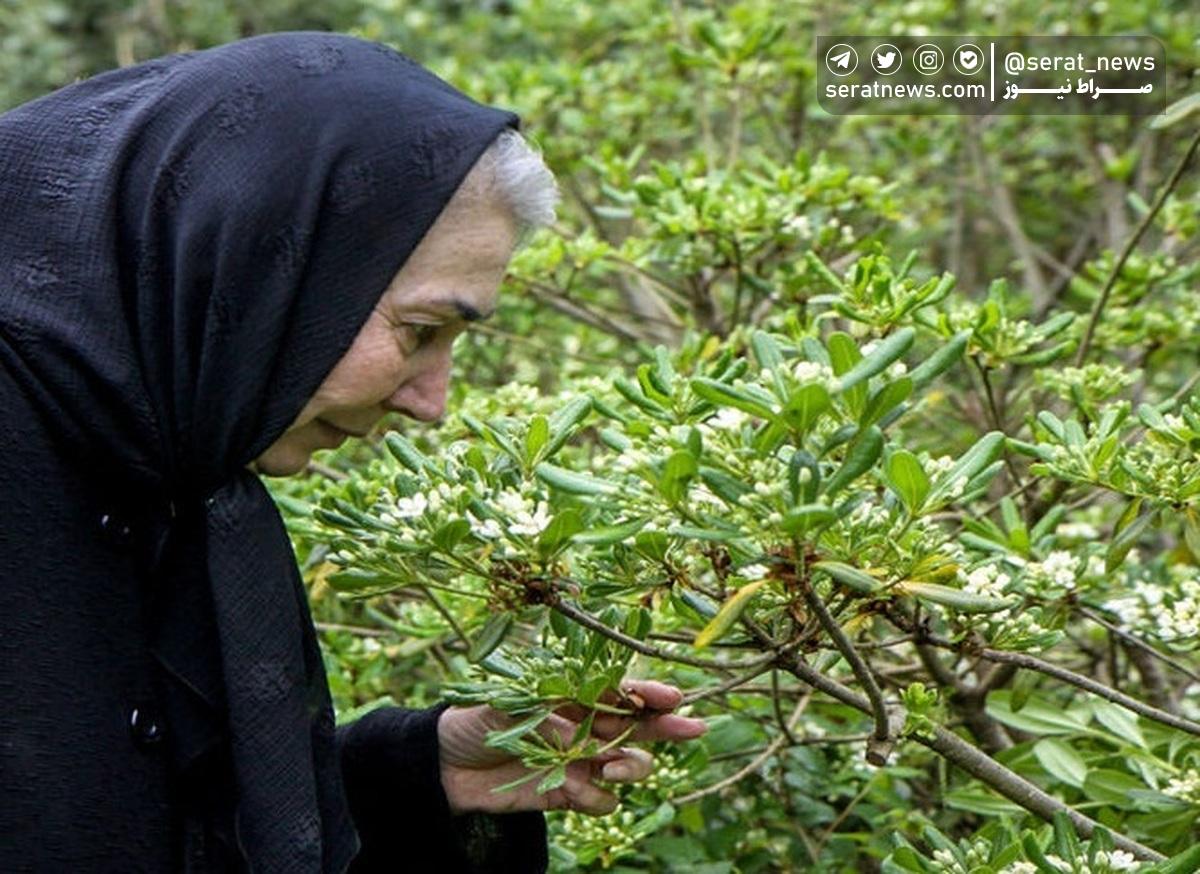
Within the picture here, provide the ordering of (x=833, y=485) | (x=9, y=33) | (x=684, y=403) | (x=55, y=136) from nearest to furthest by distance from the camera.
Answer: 1. (x=833, y=485)
2. (x=684, y=403)
3. (x=55, y=136)
4. (x=9, y=33)

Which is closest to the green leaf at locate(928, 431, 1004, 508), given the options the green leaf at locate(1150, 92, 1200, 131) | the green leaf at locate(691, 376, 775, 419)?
the green leaf at locate(691, 376, 775, 419)

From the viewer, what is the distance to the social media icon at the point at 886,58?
4.07 m

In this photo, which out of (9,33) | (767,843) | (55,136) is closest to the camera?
(55,136)

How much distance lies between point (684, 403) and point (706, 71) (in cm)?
233

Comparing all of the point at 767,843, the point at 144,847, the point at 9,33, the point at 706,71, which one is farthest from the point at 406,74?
the point at 9,33

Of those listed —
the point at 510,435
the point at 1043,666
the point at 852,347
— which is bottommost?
the point at 1043,666

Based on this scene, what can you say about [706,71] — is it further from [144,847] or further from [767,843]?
[144,847]

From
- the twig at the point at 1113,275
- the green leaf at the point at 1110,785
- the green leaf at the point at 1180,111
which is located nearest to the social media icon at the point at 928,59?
the twig at the point at 1113,275

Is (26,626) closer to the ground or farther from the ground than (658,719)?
farther from the ground

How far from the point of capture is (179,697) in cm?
182

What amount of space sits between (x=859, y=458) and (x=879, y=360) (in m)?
0.08

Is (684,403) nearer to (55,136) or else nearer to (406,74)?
(406,74)

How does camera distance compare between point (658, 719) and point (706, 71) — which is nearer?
point (658, 719)

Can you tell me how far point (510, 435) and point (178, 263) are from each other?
0.37 m
